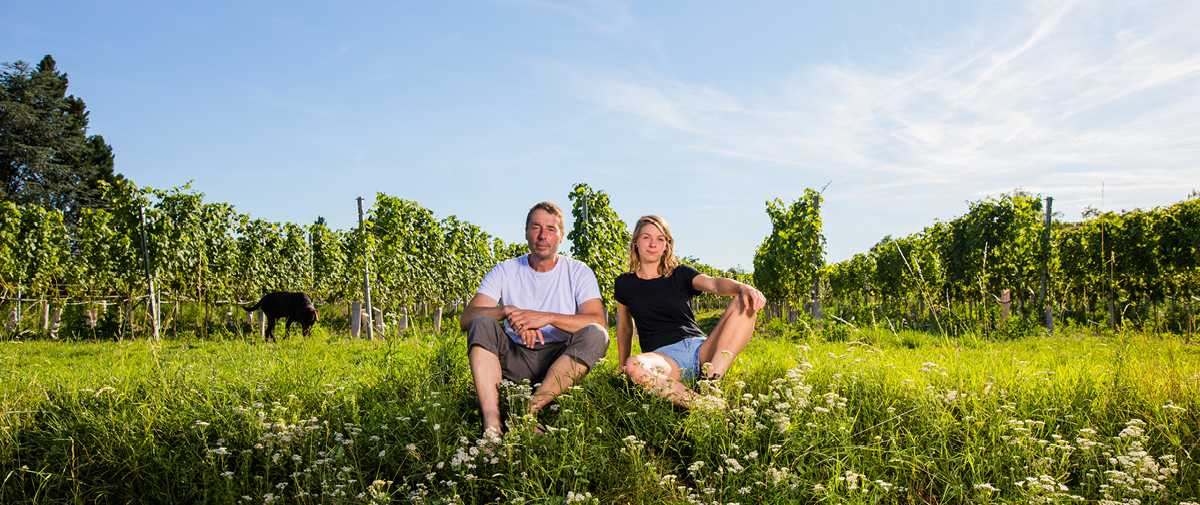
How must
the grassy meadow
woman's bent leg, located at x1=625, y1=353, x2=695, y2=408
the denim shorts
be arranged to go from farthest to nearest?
the denim shorts
woman's bent leg, located at x1=625, y1=353, x2=695, y2=408
the grassy meadow

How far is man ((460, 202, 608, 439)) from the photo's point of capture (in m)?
2.95

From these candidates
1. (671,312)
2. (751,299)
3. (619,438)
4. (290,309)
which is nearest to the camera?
(619,438)

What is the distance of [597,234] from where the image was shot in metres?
9.70

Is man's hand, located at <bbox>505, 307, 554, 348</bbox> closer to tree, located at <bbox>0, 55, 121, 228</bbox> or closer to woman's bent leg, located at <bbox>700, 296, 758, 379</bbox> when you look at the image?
woman's bent leg, located at <bbox>700, 296, 758, 379</bbox>

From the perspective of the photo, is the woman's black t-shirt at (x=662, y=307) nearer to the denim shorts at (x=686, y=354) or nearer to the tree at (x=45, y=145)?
the denim shorts at (x=686, y=354)

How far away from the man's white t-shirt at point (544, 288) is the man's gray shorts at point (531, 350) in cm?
10

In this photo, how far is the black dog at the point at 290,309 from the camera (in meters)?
10.4

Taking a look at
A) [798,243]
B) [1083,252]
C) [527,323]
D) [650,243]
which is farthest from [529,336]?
[1083,252]

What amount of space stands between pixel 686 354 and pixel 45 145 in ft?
140

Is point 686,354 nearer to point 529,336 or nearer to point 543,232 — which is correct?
point 529,336

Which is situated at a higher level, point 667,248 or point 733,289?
point 667,248

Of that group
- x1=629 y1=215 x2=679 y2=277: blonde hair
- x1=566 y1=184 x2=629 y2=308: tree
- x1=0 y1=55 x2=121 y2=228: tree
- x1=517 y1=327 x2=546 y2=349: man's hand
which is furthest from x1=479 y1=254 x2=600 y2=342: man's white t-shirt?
x1=0 y1=55 x2=121 y2=228: tree

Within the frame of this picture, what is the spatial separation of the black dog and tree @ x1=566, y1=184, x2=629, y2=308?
16.7 feet

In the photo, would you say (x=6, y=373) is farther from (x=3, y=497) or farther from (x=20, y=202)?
(x=20, y=202)
